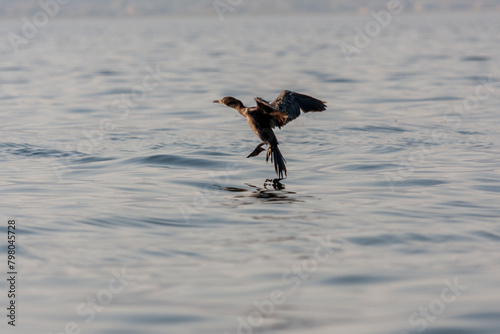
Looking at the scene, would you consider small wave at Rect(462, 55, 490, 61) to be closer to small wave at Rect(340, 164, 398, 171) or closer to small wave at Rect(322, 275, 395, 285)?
small wave at Rect(340, 164, 398, 171)

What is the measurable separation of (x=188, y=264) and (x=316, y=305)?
152 cm

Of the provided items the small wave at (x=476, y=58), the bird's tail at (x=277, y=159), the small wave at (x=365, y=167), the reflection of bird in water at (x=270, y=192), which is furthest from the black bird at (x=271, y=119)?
the small wave at (x=476, y=58)

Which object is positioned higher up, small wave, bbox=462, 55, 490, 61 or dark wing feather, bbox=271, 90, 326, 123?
small wave, bbox=462, 55, 490, 61

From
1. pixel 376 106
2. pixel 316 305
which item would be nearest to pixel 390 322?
pixel 316 305

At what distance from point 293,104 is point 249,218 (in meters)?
3.33

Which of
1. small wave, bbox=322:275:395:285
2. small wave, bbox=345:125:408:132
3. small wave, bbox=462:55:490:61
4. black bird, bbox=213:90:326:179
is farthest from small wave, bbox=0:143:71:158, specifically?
small wave, bbox=462:55:490:61

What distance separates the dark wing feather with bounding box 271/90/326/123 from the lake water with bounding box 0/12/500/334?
100cm

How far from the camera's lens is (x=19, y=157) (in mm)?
12945

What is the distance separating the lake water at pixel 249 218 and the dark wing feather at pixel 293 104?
1.00 metres

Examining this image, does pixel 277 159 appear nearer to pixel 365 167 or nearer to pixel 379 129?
pixel 365 167

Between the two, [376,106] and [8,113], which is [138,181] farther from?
[376,106]

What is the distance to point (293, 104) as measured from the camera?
1168 centimetres

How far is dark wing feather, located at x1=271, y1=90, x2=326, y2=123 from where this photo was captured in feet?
37.1

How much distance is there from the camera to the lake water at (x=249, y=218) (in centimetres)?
599
